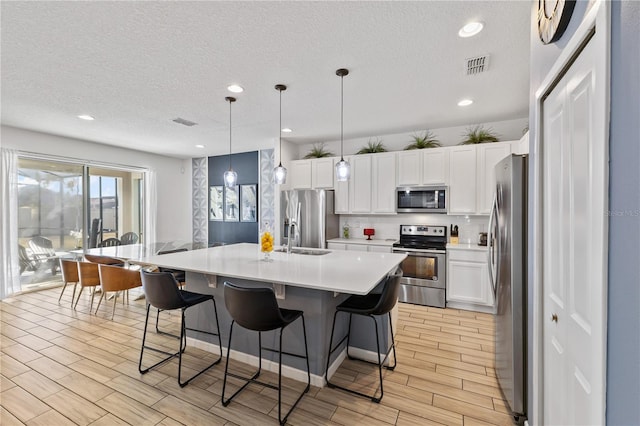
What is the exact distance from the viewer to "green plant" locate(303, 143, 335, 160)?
17.9 ft

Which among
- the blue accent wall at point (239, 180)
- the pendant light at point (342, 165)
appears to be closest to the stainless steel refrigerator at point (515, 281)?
the pendant light at point (342, 165)

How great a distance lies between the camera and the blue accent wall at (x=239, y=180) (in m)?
6.51

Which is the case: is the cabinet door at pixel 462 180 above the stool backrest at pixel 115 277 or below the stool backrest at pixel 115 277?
above

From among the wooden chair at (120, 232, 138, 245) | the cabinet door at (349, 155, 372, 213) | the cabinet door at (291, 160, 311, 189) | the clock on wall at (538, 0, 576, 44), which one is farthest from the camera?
the wooden chair at (120, 232, 138, 245)

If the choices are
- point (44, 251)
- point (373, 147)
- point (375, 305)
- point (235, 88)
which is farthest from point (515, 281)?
point (44, 251)

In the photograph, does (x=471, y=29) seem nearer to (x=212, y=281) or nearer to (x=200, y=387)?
(x=212, y=281)

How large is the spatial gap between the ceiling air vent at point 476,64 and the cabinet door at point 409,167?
179cm

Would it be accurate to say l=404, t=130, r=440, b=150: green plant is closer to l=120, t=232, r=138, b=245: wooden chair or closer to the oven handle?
the oven handle

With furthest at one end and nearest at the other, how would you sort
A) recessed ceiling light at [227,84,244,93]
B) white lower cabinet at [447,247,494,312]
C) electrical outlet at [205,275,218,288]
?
white lower cabinet at [447,247,494,312], recessed ceiling light at [227,84,244,93], electrical outlet at [205,275,218,288]

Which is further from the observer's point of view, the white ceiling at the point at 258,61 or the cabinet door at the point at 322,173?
the cabinet door at the point at 322,173

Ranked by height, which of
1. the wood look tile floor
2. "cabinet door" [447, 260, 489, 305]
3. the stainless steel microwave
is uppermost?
the stainless steel microwave

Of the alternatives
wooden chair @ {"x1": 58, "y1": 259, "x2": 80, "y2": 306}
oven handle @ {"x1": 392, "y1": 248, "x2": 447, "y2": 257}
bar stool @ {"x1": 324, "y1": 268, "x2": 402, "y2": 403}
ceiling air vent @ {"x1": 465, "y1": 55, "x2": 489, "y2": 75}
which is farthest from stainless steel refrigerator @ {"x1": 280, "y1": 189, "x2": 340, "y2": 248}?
wooden chair @ {"x1": 58, "y1": 259, "x2": 80, "y2": 306}

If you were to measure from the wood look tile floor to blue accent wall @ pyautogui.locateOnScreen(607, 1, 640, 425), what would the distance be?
148cm

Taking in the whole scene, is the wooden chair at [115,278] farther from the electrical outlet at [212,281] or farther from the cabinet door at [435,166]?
the cabinet door at [435,166]
